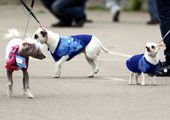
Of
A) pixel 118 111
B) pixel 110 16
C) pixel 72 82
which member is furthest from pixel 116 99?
pixel 110 16

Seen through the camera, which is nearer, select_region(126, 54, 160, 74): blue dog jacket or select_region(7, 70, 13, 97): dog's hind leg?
select_region(7, 70, 13, 97): dog's hind leg

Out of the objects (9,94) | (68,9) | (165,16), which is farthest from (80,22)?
(9,94)

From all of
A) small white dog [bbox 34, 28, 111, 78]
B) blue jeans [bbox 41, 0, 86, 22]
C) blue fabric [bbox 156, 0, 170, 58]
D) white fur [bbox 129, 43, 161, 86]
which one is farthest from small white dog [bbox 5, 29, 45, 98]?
blue jeans [bbox 41, 0, 86, 22]

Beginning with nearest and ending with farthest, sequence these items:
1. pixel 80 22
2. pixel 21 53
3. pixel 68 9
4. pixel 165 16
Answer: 1. pixel 21 53
2. pixel 165 16
3. pixel 68 9
4. pixel 80 22

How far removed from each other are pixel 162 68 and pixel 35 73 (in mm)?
1952

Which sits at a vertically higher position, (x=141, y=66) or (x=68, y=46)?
(x=68, y=46)

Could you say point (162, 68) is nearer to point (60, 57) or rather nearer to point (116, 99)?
point (60, 57)

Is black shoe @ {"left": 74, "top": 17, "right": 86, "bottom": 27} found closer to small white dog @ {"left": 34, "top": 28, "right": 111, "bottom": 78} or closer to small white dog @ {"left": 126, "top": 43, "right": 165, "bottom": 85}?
small white dog @ {"left": 34, "top": 28, "right": 111, "bottom": 78}

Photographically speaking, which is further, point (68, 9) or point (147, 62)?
point (68, 9)

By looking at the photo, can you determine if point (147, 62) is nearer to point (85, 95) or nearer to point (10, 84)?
point (85, 95)

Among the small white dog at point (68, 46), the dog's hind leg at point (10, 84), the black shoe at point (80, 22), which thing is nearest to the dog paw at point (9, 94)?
the dog's hind leg at point (10, 84)

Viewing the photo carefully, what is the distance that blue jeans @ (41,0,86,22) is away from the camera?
73.3 feet

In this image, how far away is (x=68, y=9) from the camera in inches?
887

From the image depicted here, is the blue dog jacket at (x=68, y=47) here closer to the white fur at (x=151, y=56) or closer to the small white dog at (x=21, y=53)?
the white fur at (x=151, y=56)
